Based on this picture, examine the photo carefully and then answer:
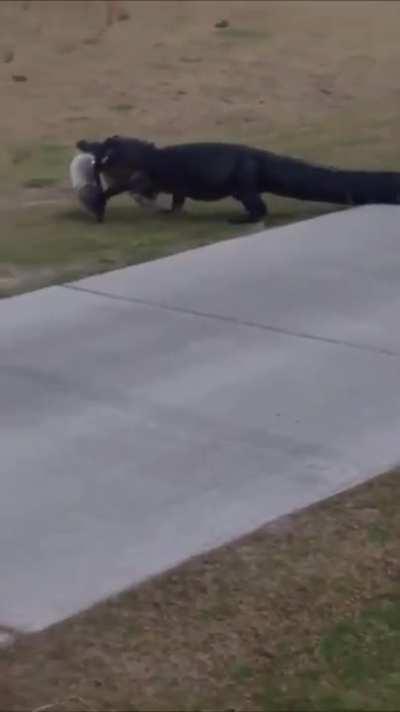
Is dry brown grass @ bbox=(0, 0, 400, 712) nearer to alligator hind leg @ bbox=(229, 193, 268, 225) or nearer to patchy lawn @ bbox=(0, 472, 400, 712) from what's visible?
patchy lawn @ bbox=(0, 472, 400, 712)

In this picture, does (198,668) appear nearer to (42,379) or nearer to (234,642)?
(234,642)

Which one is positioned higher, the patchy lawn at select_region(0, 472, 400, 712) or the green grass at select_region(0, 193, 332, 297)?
the patchy lawn at select_region(0, 472, 400, 712)

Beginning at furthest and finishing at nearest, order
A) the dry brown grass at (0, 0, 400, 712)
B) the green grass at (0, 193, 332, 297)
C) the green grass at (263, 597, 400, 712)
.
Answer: the green grass at (0, 193, 332, 297) → the dry brown grass at (0, 0, 400, 712) → the green grass at (263, 597, 400, 712)

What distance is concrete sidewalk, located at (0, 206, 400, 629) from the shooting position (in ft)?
17.5

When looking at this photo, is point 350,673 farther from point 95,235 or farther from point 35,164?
point 35,164

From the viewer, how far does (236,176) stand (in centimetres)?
973

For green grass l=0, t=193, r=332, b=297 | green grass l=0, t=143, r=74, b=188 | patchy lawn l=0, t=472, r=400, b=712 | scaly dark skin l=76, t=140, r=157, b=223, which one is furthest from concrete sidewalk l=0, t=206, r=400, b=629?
green grass l=0, t=143, r=74, b=188

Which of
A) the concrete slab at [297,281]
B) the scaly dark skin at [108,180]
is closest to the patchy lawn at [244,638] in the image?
the concrete slab at [297,281]

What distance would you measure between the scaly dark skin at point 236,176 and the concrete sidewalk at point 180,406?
2.69 ft

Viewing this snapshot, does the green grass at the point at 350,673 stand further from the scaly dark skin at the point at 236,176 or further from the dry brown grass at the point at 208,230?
the scaly dark skin at the point at 236,176

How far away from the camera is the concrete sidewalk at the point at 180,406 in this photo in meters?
5.32

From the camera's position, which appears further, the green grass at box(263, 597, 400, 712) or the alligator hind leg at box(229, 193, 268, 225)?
the alligator hind leg at box(229, 193, 268, 225)

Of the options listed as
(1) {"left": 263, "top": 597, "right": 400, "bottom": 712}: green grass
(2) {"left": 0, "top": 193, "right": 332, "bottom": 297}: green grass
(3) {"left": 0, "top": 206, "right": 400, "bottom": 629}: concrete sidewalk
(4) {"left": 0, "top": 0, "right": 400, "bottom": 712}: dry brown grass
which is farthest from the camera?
(2) {"left": 0, "top": 193, "right": 332, "bottom": 297}: green grass

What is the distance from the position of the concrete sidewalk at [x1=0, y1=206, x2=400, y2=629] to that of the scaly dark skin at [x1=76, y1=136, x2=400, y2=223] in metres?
0.82
